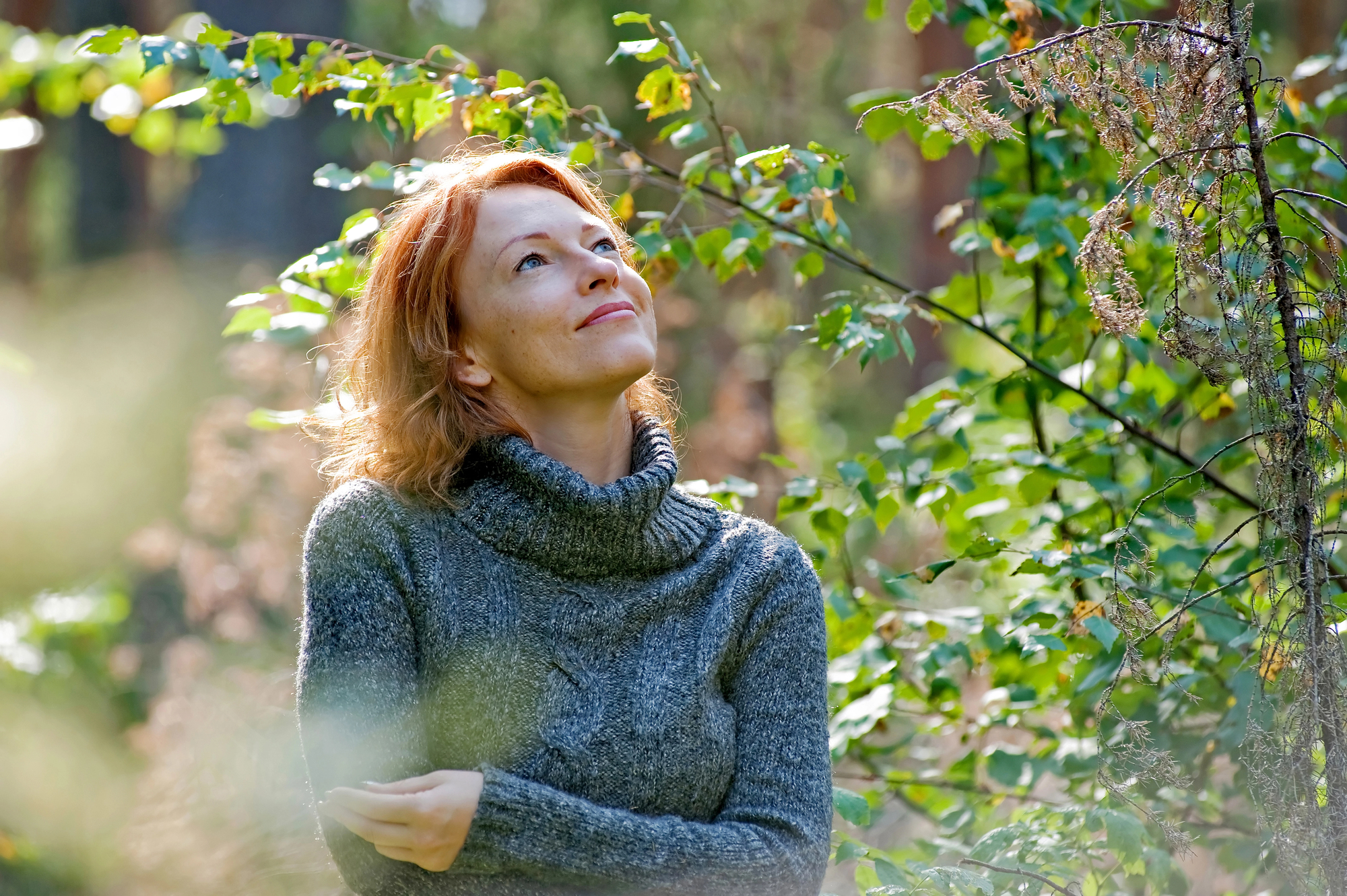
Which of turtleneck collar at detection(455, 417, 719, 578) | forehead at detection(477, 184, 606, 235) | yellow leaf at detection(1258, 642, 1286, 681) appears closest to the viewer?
yellow leaf at detection(1258, 642, 1286, 681)

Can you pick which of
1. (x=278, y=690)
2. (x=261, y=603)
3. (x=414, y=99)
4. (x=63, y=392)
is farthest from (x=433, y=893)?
(x=63, y=392)

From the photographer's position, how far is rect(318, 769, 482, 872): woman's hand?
52.2 inches

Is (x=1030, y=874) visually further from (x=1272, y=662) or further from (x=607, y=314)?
(x=607, y=314)

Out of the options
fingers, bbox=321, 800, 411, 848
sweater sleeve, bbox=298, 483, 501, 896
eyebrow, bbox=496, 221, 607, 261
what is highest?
eyebrow, bbox=496, 221, 607, 261

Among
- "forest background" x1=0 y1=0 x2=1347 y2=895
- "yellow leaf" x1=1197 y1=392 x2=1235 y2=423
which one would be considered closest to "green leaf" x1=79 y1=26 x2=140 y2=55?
"forest background" x1=0 y1=0 x2=1347 y2=895

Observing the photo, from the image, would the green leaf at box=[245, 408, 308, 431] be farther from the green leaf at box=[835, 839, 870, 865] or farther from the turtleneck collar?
the green leaf at box=[835, 839, 870, 865]

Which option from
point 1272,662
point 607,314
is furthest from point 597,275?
point 1272,662

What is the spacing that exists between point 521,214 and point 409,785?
0.79m

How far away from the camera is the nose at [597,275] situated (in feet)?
5.32

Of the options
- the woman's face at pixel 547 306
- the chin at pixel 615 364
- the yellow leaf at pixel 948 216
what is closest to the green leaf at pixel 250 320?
the woman's face at pixel 547 306

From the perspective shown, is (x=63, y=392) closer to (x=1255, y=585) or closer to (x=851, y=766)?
(x=851, y=766)

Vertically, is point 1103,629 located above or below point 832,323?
below

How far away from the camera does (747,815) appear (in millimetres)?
1501

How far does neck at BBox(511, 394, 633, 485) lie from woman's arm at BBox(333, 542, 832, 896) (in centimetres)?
31
